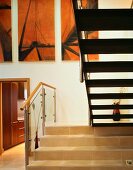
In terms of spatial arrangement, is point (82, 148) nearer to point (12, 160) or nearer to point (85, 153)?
point (85, 153)

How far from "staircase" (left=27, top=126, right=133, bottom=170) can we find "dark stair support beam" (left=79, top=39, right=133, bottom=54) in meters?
2.32

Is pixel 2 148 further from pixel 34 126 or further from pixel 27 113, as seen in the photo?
pixel 27 113

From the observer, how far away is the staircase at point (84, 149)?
16.9 feet

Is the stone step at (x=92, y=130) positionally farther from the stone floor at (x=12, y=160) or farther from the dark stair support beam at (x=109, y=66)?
the dark stair support beam at (x=109, y=66)

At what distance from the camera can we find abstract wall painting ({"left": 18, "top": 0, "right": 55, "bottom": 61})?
8070mm

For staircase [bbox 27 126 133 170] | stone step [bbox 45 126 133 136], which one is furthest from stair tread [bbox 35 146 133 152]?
stone step [bbox 45 126 133 136]

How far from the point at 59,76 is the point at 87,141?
2.72 metres

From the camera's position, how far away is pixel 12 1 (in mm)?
8172

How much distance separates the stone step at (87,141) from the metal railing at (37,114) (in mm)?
340

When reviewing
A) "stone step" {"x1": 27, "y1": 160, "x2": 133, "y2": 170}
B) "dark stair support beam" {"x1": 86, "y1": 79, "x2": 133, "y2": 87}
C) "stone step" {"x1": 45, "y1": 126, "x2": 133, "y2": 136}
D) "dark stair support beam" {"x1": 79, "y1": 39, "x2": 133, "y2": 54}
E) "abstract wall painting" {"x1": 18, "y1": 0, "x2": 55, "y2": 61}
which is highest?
"abstract wall painting" {"x1": 18, "y1": 0, "x2": 55, "y2": 61}

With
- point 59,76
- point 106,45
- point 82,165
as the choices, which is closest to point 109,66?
point 106,45

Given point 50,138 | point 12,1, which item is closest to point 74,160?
→ point 50,138

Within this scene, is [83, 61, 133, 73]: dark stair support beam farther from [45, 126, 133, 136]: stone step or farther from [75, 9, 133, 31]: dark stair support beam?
[45, 126, 133, 136]: stone step

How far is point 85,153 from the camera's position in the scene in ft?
17.9
